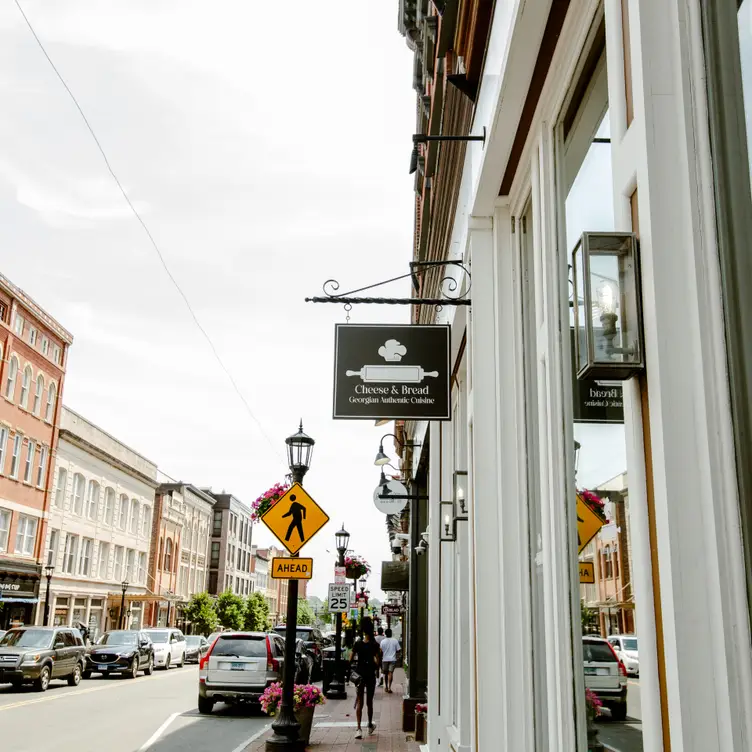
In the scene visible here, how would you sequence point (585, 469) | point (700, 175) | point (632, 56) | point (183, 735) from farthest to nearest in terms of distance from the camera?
point (183, 735) → point (585, 469) → point (632, 56) → point (700, 175)

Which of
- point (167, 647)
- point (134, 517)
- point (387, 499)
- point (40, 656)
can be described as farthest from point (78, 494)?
point (387, 499)

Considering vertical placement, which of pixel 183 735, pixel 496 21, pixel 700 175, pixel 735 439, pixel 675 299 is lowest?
pixel 183 735

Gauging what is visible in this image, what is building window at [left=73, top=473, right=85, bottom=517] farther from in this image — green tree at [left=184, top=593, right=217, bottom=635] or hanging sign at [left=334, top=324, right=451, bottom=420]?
hanging sign at [left=334, top=324, right=451, bottom=420]

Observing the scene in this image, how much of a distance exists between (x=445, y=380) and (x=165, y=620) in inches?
2458

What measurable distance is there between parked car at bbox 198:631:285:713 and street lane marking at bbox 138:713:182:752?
87cm

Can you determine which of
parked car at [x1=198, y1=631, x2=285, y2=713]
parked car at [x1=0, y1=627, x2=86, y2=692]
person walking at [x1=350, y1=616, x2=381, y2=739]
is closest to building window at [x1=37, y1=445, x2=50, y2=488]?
parked car at [x1=0, y1=627, x2=86, y2=692]

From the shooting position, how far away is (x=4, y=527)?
3884 cm

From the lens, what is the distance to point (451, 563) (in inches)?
318

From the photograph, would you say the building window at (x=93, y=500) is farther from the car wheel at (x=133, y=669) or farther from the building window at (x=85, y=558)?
the car wheel at (x=133, y=669)

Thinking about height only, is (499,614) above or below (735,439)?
below

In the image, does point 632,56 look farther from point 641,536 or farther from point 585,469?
point 585,469

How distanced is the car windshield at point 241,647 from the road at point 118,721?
122 cm

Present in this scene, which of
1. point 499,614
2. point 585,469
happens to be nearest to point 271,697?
point 499,614

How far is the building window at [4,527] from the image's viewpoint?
126 ft
